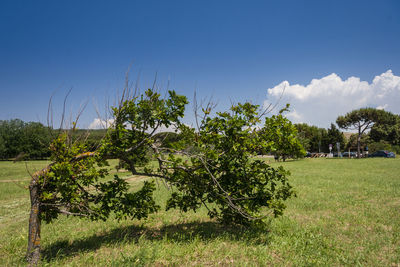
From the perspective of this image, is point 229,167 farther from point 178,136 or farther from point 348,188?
point 348,188

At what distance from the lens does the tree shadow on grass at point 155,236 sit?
193 inches

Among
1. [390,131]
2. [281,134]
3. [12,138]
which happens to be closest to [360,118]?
[390,131]

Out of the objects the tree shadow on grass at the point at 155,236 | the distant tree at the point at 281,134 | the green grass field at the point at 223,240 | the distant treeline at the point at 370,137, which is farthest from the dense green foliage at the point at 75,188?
the distant treeline at the point at 370,137

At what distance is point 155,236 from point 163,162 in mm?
1921

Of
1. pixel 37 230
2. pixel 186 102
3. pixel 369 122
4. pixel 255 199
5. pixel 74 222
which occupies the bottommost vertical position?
pixel 74 222

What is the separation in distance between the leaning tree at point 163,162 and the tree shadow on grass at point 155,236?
1.43 ft

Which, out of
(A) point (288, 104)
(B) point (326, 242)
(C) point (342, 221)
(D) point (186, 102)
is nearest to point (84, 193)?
(D) point (186, 102)

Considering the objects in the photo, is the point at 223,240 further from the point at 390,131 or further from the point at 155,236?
the point at 390,131

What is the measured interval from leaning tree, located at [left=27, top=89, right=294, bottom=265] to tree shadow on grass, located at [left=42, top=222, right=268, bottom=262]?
0.43 meters

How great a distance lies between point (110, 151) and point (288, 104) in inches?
158

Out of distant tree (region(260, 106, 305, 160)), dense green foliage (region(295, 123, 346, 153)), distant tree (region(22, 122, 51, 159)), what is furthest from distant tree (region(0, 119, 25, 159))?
dense green foliage (region(295, 123, 346, 153))

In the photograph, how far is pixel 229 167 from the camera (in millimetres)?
4930

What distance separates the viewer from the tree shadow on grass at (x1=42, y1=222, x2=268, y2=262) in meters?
4.90

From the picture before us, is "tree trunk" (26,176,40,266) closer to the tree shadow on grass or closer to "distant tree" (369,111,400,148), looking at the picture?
the tree shadow on grass
